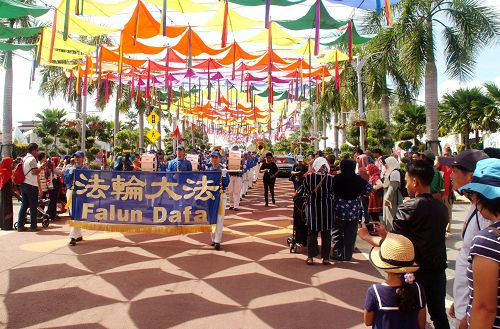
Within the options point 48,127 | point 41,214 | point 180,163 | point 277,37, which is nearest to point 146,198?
point 180,163

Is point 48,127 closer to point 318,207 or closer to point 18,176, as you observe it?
point 18,176

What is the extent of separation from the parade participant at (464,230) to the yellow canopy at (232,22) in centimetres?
890

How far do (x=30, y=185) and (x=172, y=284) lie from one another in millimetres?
5804

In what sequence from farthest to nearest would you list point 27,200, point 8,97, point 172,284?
point 8,97
point 27,200
point 172,284

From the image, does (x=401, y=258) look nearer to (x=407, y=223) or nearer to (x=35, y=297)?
(x=407, y=223)

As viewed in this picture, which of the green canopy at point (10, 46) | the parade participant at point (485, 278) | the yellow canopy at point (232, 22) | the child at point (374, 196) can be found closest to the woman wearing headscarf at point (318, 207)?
the child at point (374, 196)

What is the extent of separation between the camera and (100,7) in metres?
10.5

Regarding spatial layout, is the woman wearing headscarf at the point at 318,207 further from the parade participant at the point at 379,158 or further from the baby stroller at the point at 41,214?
the baby stroller at the point at 41,214

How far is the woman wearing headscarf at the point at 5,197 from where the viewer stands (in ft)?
34.4

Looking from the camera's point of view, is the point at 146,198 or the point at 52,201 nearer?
the point at 146,198

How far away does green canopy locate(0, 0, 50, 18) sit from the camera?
8557 millimetres

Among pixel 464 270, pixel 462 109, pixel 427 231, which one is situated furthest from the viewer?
pixel 462 109

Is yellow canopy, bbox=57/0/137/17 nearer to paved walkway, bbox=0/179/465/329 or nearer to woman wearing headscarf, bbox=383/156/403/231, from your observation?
paved walkway, bbox=0/179/465/329

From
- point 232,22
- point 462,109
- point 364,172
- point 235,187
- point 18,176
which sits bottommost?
point 235,187
